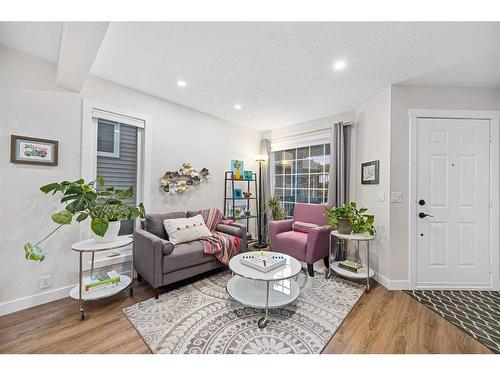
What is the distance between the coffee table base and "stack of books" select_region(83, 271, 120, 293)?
1170 mm

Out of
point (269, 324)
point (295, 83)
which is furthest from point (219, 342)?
point (295, 83)

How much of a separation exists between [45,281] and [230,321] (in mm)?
1916

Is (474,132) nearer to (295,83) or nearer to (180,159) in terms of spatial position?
(295,83)

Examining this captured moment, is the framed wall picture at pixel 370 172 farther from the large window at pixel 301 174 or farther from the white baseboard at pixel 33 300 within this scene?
the white baseboard at pixel 33 300

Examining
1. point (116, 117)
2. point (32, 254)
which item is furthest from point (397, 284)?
point (116, 117)

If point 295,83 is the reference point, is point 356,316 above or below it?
below

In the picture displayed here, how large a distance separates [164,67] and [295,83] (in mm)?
1479

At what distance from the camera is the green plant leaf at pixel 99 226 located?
1.87 m

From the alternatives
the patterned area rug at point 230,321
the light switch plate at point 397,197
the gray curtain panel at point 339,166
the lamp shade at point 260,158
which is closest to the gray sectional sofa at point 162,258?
the patterned area rug at point 230,321

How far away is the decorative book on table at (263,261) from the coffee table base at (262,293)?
17 centimetres

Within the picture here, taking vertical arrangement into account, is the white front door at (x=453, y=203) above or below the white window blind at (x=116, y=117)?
below

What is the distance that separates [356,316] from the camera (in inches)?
75.5

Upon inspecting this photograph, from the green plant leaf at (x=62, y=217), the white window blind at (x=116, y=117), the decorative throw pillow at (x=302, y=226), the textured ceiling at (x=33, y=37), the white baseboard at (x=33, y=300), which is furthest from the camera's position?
the decorative throw pillow at (x=302, y=226)

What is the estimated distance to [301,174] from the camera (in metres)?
4.11
